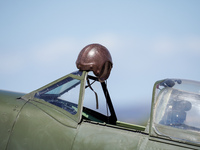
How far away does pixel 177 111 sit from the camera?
11.4 feet

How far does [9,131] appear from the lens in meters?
3.87

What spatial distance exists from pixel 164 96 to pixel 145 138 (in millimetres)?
591

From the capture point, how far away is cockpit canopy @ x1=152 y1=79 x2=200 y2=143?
3.29 meters

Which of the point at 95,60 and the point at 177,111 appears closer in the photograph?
the point at 177,111

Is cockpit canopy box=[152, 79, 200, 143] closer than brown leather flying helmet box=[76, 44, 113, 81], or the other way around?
cockpit canopy box=[152, 79, 200, 143]

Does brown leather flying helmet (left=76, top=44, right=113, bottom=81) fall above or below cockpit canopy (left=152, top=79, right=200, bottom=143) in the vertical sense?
above

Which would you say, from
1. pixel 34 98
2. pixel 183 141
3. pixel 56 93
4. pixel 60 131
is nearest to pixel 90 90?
pixel 56 93

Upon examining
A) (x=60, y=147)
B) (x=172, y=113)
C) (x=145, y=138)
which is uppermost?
(x=172, y=113)

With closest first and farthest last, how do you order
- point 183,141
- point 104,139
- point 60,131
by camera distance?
point 183,141 < point 104,139 < point 60,131

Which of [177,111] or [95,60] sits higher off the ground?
[95,60]

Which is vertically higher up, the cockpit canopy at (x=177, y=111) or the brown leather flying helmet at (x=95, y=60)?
the brown leather flying helmet at (x=95, y=60)

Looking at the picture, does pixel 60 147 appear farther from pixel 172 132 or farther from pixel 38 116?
pixel 172 132

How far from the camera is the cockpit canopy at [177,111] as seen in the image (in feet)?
10.8

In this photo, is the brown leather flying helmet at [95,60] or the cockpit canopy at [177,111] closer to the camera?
the cockpit canopy at [177,111]
